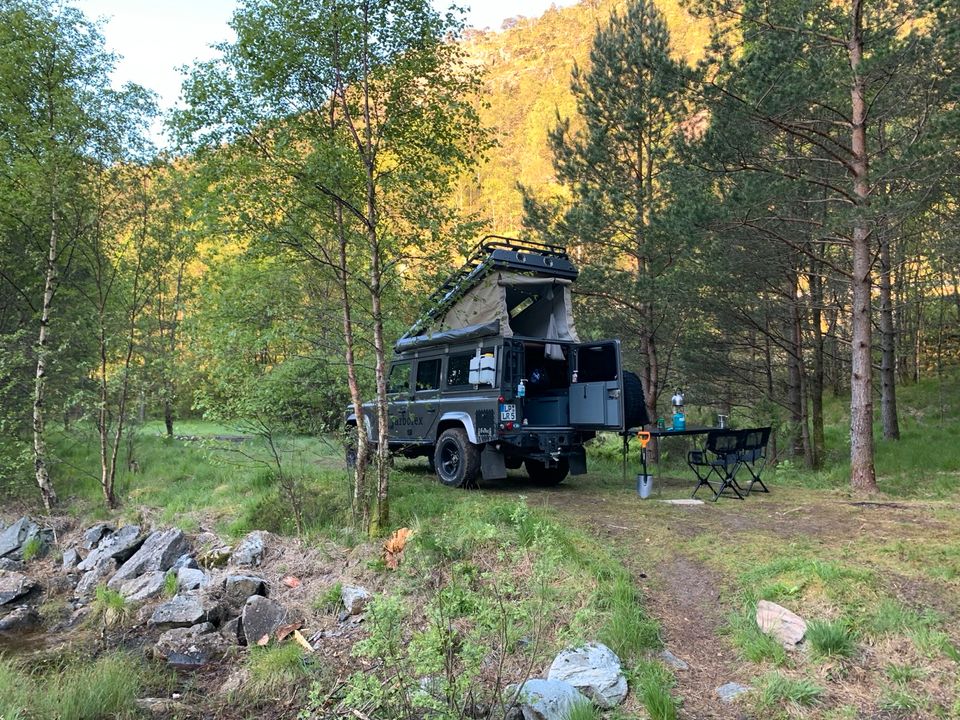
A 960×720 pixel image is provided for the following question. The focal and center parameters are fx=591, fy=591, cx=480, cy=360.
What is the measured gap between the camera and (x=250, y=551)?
7047 millimetres

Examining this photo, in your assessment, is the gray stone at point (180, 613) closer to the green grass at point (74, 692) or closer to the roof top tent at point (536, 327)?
the green grass at point (74, 692)

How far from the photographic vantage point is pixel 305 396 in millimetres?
7223

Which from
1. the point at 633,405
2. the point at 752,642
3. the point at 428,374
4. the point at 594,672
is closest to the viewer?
the point at 594,672

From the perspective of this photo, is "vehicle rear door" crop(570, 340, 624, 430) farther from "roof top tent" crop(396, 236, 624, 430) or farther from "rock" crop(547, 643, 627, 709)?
"rock" crop(547, 643, 627, 709)

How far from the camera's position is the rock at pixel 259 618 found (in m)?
5.45

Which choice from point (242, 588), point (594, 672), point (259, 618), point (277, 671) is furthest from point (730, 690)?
point (242, 588)

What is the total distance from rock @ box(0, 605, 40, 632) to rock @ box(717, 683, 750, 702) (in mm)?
7279

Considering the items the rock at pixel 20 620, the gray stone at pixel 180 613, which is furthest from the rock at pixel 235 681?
the rock at pixel 20 620

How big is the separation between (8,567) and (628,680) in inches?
364

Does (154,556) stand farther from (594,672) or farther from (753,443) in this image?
(753,443)

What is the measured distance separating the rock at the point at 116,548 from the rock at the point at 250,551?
89.1 inches

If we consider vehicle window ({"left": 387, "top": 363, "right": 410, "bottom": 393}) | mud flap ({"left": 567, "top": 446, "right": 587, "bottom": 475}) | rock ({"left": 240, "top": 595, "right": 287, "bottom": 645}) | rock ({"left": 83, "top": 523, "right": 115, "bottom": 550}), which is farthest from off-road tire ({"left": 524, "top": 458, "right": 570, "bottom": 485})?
rock ({"left": 83, "top": 523, "right": 115, "bottom": 550})

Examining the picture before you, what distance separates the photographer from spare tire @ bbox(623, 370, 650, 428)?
8070 millimetres

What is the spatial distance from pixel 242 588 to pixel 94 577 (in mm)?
3092
